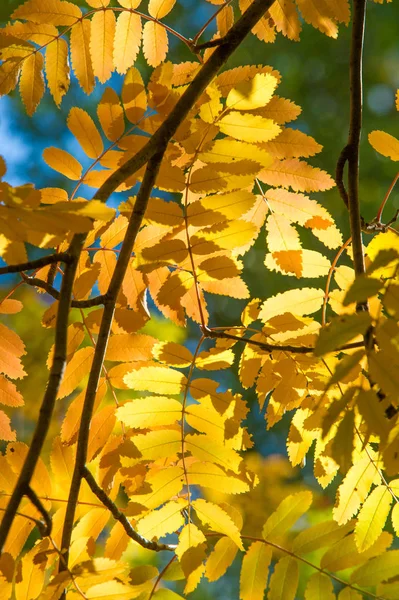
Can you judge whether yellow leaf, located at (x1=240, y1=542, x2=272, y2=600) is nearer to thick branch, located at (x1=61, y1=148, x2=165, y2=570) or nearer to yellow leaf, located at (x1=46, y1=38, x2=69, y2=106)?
thick branch, located at (x1=61, y1=148, x2=165, y2=570)

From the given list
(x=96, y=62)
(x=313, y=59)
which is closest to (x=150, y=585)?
(x=96, y=62)

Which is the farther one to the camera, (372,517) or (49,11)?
(49,11)

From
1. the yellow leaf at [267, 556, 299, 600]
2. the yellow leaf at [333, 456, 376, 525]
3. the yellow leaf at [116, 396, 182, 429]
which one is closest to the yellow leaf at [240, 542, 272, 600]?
the yellow leaf at [267, 556, 299, 600]

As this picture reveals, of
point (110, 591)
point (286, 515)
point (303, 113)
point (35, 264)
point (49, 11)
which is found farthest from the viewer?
point (303, 113)

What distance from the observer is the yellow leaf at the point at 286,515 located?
1.23 m

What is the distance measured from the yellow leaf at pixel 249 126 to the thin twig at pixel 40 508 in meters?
0.68

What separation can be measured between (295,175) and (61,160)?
0.51 m

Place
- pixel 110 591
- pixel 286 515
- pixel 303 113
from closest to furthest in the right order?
pixel 110 591, pixel 286 515, pixel 303 113

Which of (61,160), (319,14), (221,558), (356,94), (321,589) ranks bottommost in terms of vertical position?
(321,589)

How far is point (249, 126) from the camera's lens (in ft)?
3.64

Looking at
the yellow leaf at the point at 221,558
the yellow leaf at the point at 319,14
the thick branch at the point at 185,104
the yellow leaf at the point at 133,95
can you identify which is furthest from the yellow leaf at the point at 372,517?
the yellow leaf at the point at 319,14

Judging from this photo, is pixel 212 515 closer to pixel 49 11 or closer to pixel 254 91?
pixel 254 91

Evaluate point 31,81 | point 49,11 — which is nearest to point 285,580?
point 31,81

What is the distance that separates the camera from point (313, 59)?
6961mm
